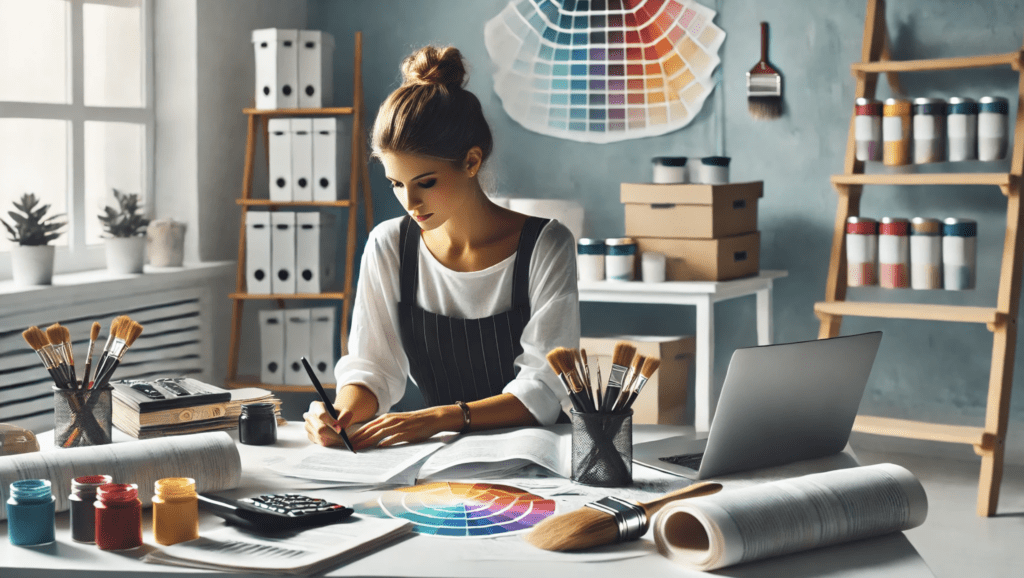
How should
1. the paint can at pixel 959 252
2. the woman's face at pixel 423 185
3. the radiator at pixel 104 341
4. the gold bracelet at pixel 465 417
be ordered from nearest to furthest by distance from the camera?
the gold bracelet at pixel 465 417, the woman's face at pixel 423 185, the radiator at pixel 104 341, the paint can at pixel 959 252

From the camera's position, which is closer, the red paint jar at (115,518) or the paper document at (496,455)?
the red paint jar at (115,518)

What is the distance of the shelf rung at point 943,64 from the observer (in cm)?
318

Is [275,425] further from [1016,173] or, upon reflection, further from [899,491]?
[1016,173]

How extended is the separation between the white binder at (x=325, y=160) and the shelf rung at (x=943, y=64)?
1.88 metres

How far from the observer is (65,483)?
121 cm

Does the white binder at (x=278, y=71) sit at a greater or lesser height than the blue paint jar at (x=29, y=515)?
greater

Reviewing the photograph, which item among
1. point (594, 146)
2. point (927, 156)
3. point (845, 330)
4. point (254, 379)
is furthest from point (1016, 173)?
point (254, 379)

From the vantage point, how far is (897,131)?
11.0 feet

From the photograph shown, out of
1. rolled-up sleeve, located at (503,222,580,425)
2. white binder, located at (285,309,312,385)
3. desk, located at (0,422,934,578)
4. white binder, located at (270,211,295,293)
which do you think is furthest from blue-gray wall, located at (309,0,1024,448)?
desk, located at (0,422,934,578)

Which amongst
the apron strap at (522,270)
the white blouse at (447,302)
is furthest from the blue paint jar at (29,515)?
the apron strap at (522,270)

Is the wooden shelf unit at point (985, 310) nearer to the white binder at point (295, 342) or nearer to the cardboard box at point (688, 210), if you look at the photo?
the cardboard box at point (688, 210)

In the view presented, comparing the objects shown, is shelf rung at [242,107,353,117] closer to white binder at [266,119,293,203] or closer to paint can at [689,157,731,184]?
white binder at [266,119,293,203]

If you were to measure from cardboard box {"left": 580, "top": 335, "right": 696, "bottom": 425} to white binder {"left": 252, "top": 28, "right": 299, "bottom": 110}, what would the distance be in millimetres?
1488

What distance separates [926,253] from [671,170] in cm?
87
